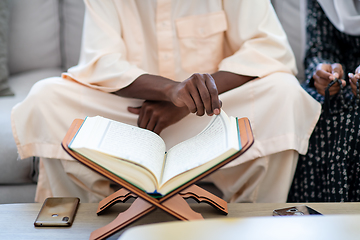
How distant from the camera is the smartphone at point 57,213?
0.63m

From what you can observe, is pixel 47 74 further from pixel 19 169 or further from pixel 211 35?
pixel 211 35

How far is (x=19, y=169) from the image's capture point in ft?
3.53

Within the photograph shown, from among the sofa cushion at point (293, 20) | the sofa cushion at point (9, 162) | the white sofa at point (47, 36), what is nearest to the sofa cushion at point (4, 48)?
the white sofa at point (47, 36)

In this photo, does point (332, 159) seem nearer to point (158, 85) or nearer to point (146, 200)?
point (158, 85)

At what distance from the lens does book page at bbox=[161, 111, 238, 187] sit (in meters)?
0.52

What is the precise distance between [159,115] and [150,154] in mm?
406

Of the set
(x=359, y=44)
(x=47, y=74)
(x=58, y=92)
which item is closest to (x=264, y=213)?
(x=58, y=92)

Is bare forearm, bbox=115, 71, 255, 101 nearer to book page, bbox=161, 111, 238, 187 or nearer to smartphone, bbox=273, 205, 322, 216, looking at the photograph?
book page, bbox=161, 111, 238, 187

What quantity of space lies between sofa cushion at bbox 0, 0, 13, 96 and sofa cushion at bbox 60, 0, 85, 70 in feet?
0.79

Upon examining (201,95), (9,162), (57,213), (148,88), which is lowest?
Result: (9,162)

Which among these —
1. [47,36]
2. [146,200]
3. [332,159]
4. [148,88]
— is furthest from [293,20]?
[146,200]

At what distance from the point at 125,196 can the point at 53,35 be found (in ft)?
3.70

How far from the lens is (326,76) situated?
1037mm

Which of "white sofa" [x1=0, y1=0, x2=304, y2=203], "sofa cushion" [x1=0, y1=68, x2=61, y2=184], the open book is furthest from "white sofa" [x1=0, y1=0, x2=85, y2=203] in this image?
the open book
